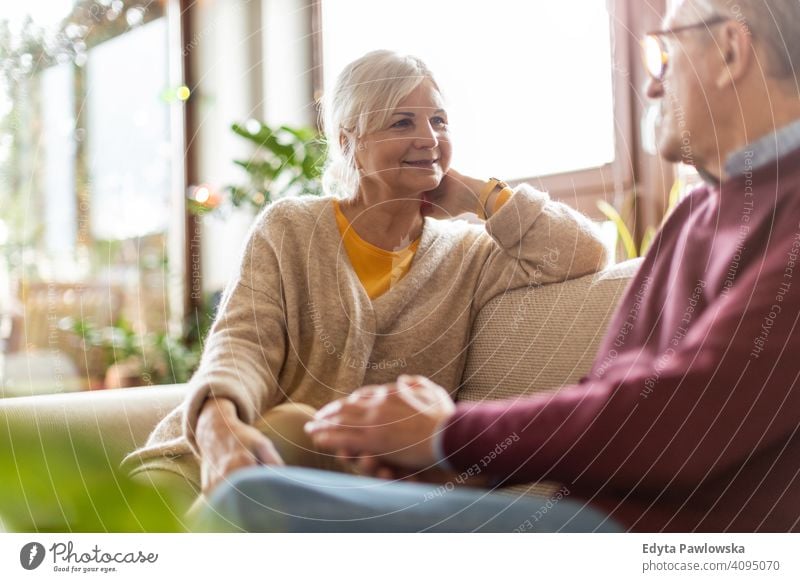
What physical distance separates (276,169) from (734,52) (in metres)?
0.41

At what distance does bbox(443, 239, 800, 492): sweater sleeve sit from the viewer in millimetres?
444

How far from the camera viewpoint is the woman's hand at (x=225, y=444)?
531mm

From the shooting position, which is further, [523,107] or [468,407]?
[523,107]

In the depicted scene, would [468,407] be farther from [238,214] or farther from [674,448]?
[238,214]

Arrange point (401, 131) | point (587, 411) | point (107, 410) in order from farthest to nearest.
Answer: point (107, 410) < point (401, 131) < point (587, 411)

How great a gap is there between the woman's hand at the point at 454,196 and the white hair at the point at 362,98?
0.21 feet

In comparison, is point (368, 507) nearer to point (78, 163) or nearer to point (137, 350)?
point (78, 163)

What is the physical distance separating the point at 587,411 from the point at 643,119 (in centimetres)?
26

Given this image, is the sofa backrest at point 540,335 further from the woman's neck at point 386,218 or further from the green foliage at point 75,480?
the green foliage at point 75,480

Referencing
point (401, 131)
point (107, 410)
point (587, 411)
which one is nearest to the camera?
point (587, 411)

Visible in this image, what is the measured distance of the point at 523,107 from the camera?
0.64m

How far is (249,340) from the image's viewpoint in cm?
→ 59

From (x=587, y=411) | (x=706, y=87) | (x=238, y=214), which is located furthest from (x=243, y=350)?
(x=706, y=87)

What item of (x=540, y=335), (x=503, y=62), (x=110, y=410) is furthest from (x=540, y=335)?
(x=110, y=410)
